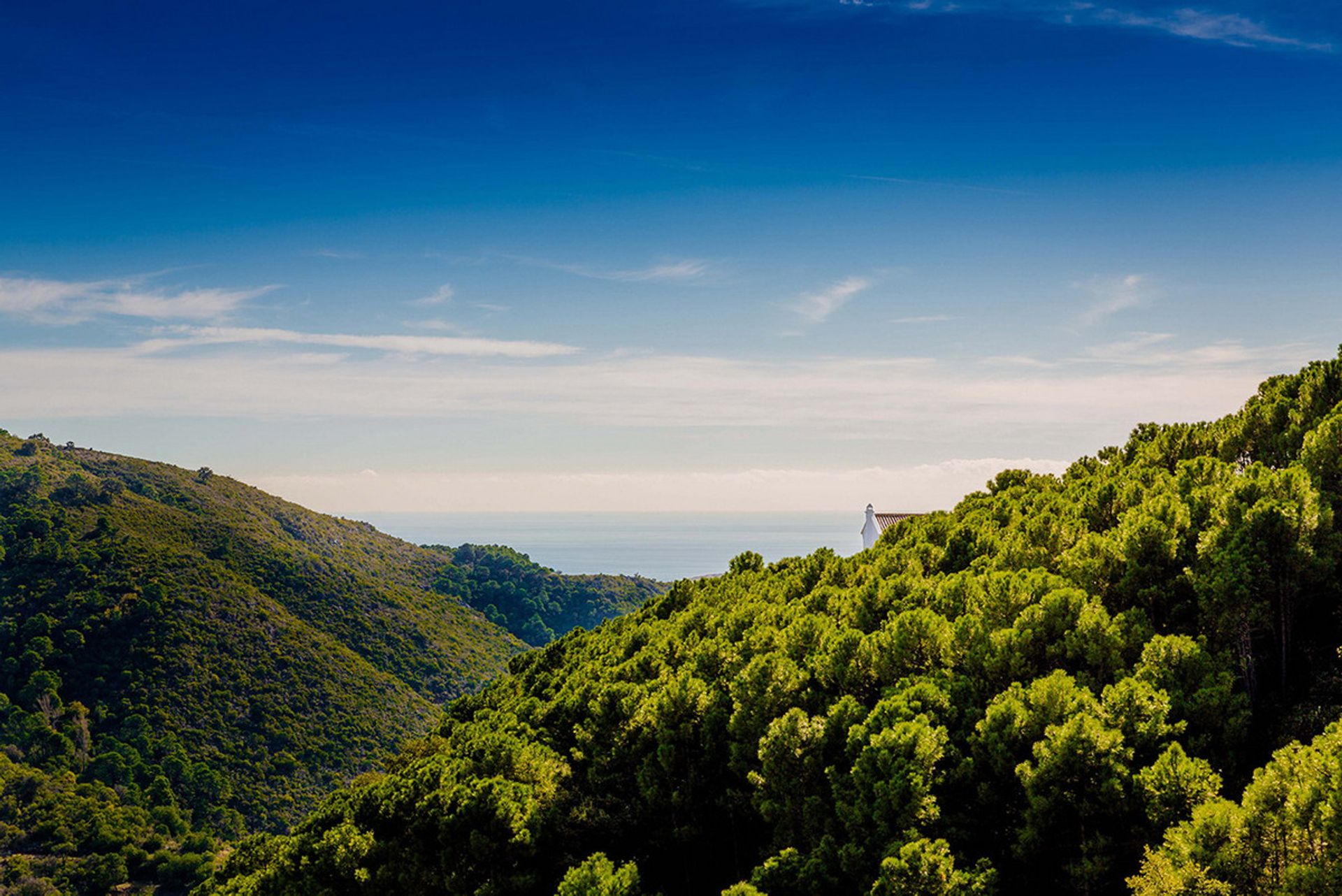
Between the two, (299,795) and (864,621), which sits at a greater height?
(864,621)

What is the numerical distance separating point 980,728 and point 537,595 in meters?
137

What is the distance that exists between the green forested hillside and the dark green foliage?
117 meters

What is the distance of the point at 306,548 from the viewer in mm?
119125

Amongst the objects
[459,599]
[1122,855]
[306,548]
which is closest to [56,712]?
[306,548]

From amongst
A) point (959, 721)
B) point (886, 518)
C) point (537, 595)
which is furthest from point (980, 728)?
point (537, 595)

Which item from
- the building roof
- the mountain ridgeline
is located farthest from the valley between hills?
the mountain ridgeline

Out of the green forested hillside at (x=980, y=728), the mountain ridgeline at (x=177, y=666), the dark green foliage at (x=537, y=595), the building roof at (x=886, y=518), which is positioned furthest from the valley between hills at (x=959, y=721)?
the dark green foliage at (x=537, y=595)

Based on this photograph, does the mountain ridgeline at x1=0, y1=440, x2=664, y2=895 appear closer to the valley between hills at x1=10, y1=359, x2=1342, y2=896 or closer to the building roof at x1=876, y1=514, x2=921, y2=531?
the valley between hills at x1=10, y1=359, x2=1342, y2=896

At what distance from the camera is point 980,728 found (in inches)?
530

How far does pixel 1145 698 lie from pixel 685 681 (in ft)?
29.3

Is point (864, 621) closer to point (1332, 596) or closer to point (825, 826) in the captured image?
point (825, 826)

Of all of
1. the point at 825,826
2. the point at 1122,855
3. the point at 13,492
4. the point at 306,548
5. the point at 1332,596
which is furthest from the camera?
the point at 306,548

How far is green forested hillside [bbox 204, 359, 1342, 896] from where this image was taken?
11.8 metres

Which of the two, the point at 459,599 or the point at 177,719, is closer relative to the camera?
the point at 177,719
